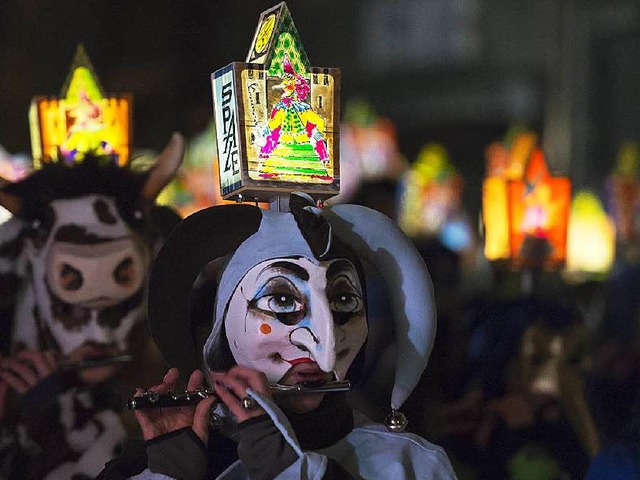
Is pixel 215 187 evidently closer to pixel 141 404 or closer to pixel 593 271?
pixel 593 271

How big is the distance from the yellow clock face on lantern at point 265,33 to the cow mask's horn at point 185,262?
0.37 metres

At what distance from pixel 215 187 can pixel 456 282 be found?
1.40 metres

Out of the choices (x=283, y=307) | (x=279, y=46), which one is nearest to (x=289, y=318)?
(x=283, y=307)

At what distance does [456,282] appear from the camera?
835cm

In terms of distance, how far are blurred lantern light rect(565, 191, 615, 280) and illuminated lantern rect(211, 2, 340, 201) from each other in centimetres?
526

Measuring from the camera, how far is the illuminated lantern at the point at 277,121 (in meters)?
3.71

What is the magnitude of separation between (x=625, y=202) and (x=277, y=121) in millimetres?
5225

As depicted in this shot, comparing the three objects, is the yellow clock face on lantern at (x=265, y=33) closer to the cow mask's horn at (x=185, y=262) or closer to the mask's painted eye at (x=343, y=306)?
the cow mask's horn at (x=185, y=262)

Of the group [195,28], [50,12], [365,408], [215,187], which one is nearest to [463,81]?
[195,28]

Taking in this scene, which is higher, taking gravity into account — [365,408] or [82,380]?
[82,380]

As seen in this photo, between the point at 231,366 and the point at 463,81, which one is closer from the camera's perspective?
the point at 231,366

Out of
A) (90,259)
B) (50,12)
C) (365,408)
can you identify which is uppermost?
(50,12)

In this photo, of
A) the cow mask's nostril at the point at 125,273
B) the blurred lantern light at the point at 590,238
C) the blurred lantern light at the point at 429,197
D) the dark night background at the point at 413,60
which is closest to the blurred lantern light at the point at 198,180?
the blurred lantern light at the point at 429,197

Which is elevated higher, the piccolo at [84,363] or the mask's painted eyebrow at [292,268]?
the mask's painted eyebrow at [292,268]
